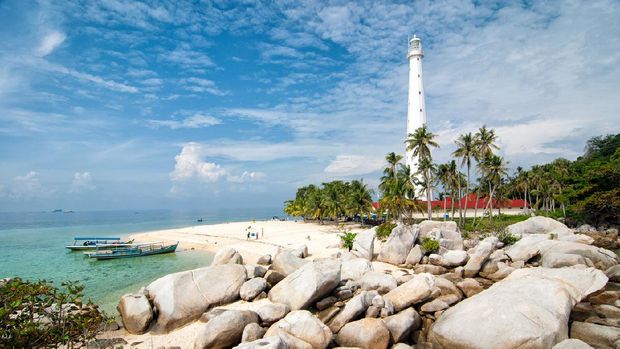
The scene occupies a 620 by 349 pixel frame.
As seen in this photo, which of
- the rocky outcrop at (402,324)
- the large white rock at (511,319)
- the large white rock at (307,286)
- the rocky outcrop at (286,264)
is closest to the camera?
the large white rock at (511,319)

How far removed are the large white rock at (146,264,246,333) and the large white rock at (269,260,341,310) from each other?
7.36 feet

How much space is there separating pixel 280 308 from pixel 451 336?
6.57 m

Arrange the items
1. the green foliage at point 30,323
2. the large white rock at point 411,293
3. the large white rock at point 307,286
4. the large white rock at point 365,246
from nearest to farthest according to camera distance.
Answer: the green foliage at point 30,323 → the large white rock at point 411,293 → the large white rock at point 307,286 → the large white rock at point 365,246

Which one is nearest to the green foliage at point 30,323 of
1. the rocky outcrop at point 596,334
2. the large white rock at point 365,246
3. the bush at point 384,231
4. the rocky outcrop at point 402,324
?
the rocky outcrop at point 402,324

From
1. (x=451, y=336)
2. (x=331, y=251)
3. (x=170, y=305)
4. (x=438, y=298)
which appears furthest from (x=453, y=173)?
(x=170, y=305)

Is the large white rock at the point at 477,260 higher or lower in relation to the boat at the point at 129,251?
higher

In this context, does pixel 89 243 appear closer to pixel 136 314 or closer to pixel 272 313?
pixel 136 314

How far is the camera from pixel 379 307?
46.2 ft

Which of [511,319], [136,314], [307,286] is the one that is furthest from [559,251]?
[136,314]

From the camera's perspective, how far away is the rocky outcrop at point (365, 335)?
1188 cm

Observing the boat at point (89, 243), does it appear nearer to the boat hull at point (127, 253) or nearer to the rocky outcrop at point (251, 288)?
the boat hull at point (127, 253)

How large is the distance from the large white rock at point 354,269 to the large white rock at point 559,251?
→ 506 inches

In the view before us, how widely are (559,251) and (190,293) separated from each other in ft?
79.3

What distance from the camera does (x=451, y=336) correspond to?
470 inches
